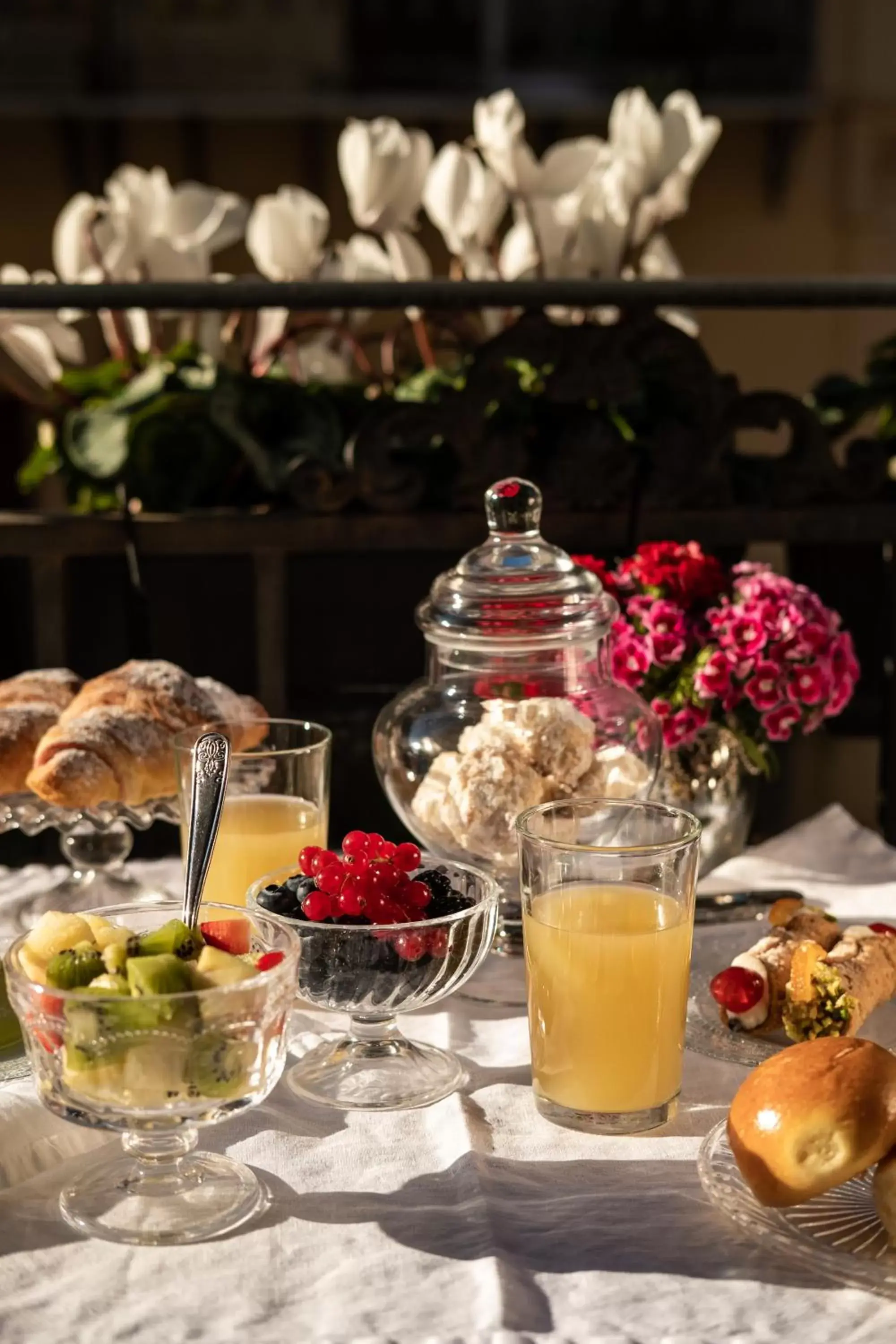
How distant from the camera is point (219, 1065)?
68 centimetres

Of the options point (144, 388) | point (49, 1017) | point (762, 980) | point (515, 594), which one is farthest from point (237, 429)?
point (49, 1017)

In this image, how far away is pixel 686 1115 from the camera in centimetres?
84

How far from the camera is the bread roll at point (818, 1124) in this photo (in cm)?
68

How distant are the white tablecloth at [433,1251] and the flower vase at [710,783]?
0.35 metres

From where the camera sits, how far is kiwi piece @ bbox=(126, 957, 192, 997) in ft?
2.20

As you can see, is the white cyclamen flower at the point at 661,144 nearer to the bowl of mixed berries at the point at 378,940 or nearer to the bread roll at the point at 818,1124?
the bowl of mixed berries at the point at 378,940

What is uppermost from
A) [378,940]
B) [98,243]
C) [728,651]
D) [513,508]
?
[98,243]

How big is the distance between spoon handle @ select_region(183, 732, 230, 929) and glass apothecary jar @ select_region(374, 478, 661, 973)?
0.18m

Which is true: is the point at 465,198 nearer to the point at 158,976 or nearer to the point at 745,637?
the point at 745,637

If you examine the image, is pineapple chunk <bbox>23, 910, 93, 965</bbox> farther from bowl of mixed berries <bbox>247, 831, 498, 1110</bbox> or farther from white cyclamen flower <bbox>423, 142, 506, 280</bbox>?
white cyclamen flower <bbox>423, 142, 506, 280</bbox>

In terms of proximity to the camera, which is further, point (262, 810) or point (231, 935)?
point (262, 810)

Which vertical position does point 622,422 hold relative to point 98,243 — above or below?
below

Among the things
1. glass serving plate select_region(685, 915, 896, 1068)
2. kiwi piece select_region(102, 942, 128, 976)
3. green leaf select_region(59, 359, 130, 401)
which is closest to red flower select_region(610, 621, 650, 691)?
glass serving plate select_region(685, 915, 896, 1068)

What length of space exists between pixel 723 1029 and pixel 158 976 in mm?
389
